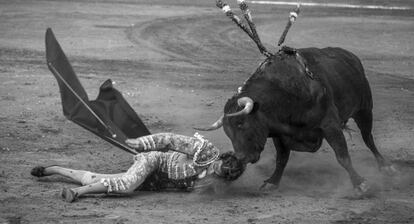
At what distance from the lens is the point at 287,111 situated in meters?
8.82

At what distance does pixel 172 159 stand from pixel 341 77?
2.22 meters

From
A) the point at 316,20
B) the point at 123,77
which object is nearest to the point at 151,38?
the point at 123,77

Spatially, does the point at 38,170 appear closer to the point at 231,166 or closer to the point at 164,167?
the point at 164,167

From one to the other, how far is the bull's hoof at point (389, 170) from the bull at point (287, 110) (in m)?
1.03

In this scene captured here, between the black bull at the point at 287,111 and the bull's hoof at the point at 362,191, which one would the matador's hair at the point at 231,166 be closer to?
the black bull at the point at 287,111

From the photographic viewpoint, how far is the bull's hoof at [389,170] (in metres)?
10.1

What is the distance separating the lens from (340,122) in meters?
9.35

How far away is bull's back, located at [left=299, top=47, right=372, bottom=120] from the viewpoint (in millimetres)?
9453

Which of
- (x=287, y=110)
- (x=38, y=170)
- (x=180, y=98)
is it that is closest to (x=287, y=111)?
(x=287, y=110)

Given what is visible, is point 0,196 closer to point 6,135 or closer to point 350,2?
point 6,135

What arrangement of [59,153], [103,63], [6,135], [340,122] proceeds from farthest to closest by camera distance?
[103,63] → [6,135] → [59,153] → [340,122]

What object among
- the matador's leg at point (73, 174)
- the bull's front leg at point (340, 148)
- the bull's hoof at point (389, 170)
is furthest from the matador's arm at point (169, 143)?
the bull's hoof at point (389, 170)

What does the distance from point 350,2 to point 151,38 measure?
12.3 metres

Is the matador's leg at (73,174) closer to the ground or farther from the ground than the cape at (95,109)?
closer to the ground
